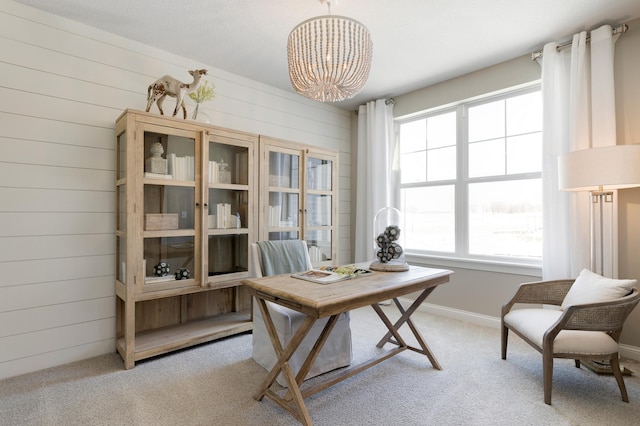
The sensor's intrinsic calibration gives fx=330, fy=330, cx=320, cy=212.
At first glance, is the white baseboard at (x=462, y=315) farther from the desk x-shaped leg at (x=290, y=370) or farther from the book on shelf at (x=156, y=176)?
the book on shelf at (x=156, y=176)

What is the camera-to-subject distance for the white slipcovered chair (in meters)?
2.18

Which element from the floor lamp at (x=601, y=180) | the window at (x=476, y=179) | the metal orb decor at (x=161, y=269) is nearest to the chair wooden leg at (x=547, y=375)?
the floor lamp at (x=601, y=180)

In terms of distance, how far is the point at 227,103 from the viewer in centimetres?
343

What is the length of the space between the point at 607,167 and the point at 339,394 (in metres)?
2.28

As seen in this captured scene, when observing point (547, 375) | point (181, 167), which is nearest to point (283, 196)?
point (181, 167)

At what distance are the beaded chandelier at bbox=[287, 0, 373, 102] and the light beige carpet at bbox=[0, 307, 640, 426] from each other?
1921mm

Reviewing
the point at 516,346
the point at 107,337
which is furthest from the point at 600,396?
the point at 107,337

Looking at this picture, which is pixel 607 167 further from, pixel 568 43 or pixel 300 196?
pixel 300 196

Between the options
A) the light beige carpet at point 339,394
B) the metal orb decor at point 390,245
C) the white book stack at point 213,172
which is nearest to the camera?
the light beige carpet at point 339,394

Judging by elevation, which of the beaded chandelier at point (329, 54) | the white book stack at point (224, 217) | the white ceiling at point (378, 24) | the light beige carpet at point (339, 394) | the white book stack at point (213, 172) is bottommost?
the light beige carpet at point (339, 394)

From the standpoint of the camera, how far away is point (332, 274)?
7.00ft

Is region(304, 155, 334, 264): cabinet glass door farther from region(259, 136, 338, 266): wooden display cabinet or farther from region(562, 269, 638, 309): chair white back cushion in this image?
region(562, 269, 638, 309): chair white back cushion

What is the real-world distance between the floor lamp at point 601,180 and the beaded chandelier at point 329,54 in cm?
163

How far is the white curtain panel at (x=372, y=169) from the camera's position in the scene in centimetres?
418
